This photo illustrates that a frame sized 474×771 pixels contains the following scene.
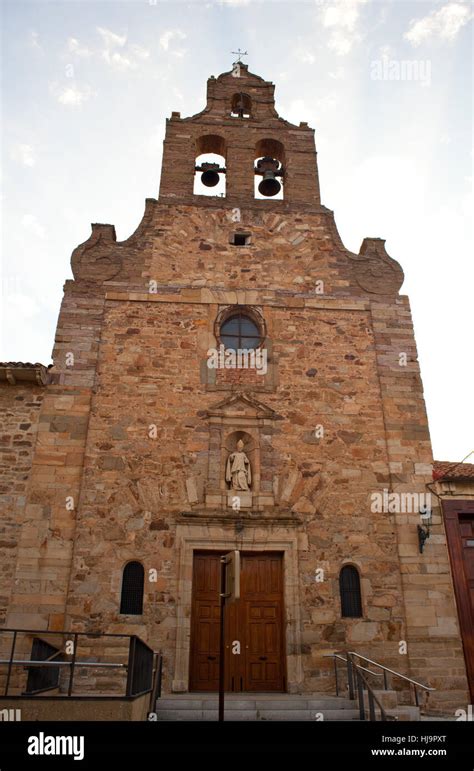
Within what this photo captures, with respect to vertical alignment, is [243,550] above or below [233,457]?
below

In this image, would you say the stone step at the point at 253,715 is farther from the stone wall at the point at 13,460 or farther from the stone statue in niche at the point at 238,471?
the stone statue in niche at the point at 238,471

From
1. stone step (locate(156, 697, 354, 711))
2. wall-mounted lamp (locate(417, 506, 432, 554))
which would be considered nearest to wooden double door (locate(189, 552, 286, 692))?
stone step (locate(156, 697, 354, 711))

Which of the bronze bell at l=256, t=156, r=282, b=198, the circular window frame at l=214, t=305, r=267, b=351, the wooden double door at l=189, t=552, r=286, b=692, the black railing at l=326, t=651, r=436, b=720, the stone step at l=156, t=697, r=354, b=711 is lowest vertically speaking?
the stone step at l=156, t=697, r=354, b=711

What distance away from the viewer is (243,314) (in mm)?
12602

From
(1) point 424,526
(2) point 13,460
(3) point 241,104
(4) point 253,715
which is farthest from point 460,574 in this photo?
(3) point 241,104

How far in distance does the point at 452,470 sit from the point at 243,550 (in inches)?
169

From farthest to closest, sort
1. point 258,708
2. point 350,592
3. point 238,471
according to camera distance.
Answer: point 238,471, point 350,592, point 258,708

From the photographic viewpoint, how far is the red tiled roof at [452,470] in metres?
10.9

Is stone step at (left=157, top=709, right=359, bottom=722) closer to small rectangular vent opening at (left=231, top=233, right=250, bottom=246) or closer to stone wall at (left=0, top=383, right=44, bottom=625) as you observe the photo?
stone wall at (left=0, top=383, right=44, bottom=625)

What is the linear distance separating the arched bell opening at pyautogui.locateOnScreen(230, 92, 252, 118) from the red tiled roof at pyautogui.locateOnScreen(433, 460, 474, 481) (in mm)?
10509

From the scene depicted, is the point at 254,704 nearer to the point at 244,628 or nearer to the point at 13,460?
the point at 244,628

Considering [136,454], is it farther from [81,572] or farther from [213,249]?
[213,249]

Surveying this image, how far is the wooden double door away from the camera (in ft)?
31.2
